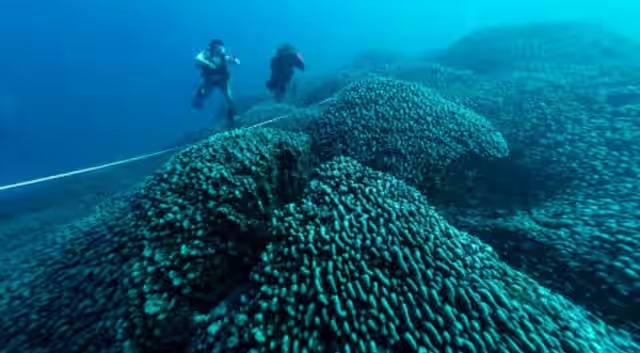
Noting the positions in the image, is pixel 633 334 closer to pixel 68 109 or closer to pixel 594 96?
pixel 594 96

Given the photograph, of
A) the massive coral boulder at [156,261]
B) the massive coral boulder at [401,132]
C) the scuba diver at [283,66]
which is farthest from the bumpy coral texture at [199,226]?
the scuba diver at [283,66]

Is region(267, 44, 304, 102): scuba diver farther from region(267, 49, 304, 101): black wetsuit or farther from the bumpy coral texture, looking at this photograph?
the bumpy coral texture

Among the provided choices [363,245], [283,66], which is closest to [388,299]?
[363,245]

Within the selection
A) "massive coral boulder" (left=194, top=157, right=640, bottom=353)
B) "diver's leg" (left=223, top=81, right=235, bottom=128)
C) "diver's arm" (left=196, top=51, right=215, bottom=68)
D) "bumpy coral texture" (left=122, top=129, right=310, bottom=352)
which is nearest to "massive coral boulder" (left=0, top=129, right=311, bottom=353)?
"bumpy coral texture" (left=122, top=129, right=310, bottom=352)

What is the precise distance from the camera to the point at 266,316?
3.27m

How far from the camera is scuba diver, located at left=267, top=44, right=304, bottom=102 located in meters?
11.3

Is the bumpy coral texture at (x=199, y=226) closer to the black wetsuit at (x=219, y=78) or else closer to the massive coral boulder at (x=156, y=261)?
the massive coral boulder at (x=156, y=261)

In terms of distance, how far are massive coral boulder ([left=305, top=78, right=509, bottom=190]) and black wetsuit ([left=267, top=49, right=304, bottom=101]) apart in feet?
14.6

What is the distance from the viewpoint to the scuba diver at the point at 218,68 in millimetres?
11031

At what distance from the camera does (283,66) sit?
11.6 m

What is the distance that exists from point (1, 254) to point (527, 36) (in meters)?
19.8

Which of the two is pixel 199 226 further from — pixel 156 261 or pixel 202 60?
pixel 202 60

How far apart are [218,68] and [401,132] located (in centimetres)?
691

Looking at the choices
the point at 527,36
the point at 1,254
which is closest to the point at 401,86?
the point at 1,254
